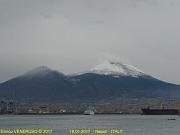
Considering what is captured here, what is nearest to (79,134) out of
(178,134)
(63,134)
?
(63,134)

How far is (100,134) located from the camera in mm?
115688

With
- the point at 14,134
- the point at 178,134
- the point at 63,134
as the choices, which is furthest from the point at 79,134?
the point at 178,134

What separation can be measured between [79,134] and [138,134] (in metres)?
12.9

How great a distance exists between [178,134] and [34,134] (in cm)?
2911

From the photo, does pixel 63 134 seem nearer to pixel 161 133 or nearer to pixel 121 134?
pixel 121 134

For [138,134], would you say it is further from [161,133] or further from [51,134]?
[51,134]

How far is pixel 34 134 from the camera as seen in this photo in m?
112

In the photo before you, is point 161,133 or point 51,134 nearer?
point 51,134

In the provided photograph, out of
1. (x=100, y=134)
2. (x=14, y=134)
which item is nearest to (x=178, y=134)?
(x=100, y=134)

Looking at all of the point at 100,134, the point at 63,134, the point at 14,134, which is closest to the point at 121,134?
the point at 100,134

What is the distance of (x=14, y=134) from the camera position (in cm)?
11300

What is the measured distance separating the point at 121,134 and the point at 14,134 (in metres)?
21.2

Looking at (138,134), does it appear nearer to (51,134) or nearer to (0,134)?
(51,134)

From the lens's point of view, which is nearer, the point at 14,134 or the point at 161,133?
→ the point at 14,134
